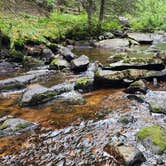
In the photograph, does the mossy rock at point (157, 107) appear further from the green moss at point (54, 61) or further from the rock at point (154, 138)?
the green moss at point (54, 61)

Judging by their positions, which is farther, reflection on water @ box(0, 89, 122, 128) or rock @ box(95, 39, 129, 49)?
rock @ box(95, 39, 129, 49)

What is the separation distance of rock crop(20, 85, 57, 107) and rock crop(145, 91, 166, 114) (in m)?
3.08

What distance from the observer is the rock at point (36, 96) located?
9.88 m

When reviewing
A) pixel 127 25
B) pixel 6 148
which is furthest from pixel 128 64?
pixel 127 25

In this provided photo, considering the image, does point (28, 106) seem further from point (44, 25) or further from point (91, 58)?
point (44, 25)

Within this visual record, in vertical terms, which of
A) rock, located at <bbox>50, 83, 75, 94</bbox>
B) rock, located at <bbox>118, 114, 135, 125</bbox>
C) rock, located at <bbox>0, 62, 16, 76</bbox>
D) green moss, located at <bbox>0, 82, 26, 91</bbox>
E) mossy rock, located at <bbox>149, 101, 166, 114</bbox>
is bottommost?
rock, located at <bbox>0, 62, 16, 76</bbox>

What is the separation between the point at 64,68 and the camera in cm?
1463

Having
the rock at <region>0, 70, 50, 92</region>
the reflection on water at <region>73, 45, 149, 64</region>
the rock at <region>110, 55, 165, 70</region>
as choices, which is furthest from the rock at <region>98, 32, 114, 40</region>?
the rock at <region>110, 55, 165, 70</region>

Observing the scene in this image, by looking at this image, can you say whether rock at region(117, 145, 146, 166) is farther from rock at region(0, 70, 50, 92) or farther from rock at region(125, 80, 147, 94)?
rock at region(0, 70, 50, 92)

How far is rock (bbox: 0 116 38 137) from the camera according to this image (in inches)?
313

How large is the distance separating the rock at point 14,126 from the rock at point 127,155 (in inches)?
95.6

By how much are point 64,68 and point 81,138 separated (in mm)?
7493

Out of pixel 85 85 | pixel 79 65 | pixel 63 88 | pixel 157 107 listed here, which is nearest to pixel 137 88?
pixel 85 85

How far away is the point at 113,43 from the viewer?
900 inches
